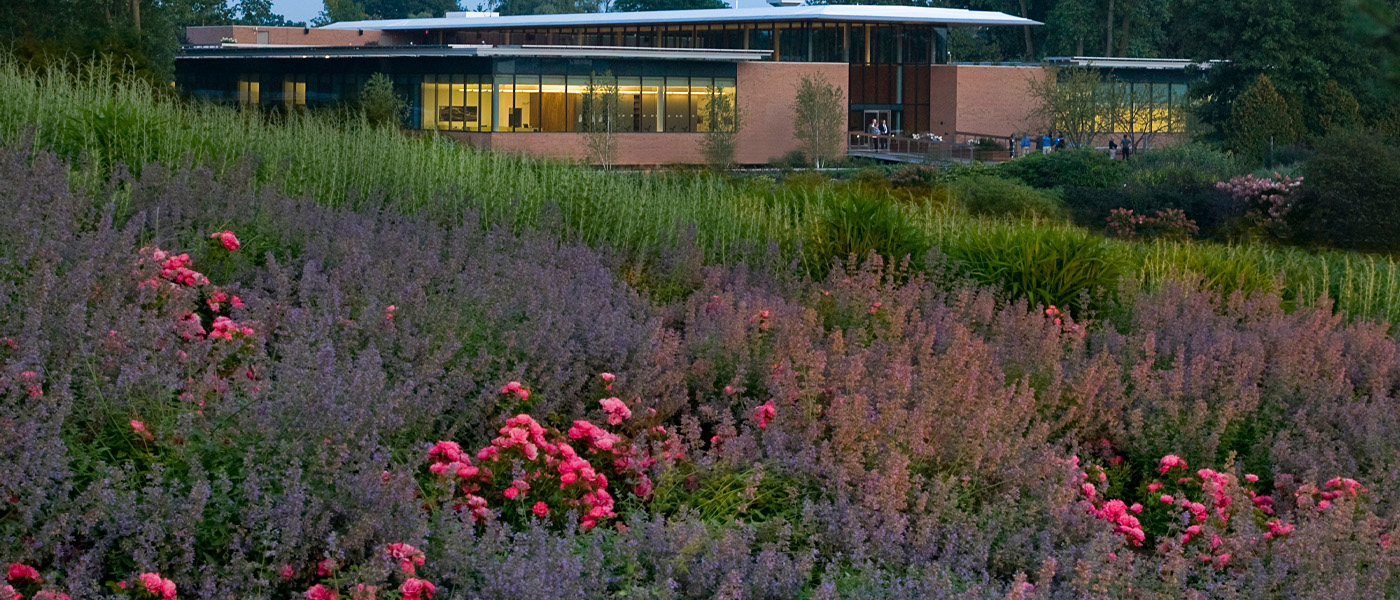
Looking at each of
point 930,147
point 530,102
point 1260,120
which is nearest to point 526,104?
point 530,102

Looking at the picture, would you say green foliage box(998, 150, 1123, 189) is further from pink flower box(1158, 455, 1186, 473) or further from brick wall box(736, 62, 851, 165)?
pink flower box(1158, 455, 1186, 473)

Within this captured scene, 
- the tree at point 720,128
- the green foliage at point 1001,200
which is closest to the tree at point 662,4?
the tree at point 720,128

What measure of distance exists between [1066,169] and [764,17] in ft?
92.3

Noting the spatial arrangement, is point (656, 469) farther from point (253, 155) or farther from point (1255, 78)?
point (1255, 78)

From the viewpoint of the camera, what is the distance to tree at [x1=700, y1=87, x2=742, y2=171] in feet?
155

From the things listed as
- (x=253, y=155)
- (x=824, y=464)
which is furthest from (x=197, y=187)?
(x=824, y=464)

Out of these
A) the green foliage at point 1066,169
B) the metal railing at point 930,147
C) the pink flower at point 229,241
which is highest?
the metal railing at point 930,147

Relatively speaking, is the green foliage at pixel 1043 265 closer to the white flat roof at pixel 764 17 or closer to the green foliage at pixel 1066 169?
the green foliage at pixel 1066 169

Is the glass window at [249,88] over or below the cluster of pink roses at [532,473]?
over

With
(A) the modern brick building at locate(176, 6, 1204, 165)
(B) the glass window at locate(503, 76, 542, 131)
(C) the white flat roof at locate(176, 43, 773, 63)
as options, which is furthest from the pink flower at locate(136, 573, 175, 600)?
(B) the glass window at locate(503, 76, 542, 131)

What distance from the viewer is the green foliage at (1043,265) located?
33.2 feet

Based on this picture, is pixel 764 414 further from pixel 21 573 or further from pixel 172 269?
pixel 21 573

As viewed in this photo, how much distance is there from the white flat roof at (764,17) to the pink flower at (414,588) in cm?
5719

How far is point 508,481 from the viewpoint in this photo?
15.6 feet
